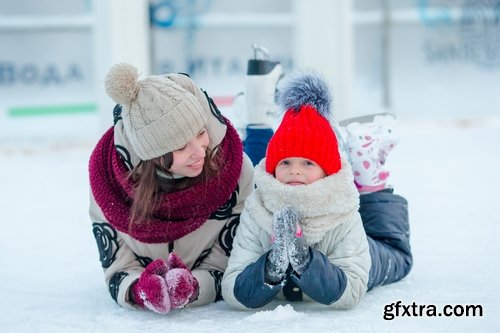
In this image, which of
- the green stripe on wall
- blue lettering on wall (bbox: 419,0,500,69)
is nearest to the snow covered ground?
the green stripe on wall

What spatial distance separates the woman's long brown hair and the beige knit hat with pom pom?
0.04 m

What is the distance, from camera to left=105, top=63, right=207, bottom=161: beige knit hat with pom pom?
1859 mm

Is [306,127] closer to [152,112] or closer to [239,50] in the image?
[152,112]

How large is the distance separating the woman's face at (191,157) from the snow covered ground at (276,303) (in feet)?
1.10

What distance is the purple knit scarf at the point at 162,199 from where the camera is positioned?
1.97 meters

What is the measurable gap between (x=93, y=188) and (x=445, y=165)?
3.00m

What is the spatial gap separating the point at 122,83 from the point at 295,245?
530 millimetres

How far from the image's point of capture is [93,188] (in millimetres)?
2008

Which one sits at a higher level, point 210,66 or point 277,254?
point 210,66

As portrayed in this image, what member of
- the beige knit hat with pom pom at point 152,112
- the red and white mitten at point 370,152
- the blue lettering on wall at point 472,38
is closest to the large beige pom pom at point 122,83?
the beige knit hat with pom pom at point 152,112

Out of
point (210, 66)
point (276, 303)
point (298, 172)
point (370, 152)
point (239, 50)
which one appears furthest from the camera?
point (239, 50)

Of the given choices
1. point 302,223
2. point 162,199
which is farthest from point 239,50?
point 302,223

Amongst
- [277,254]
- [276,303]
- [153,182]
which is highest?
[153,182]

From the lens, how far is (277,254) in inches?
69.2
